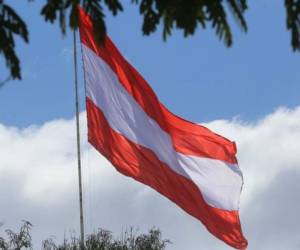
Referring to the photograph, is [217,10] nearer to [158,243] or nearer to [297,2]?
[297,2]

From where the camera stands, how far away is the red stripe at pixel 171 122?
66.0 feet

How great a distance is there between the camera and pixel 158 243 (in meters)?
41.3

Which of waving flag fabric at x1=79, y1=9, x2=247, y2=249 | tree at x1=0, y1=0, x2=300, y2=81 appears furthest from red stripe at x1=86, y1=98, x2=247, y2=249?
tree at x1=0, y1=0, x2=300, y2=81

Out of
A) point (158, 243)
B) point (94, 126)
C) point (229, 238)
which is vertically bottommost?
point (229, 238)

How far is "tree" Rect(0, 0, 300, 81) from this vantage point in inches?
181

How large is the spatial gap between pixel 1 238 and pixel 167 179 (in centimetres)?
2211

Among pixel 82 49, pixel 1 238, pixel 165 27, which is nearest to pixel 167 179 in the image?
pixel 82 49

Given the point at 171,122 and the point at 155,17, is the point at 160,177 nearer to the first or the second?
the point at 171,122

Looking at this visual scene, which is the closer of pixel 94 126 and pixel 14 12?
pixel 14 12

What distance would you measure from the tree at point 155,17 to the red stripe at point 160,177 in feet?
46.8

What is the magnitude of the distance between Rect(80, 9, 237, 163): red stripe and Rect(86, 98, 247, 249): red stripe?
91 centimetres

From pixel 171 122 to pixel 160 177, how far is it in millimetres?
1662

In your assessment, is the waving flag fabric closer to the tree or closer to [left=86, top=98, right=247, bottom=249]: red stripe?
[left=86, top=98, right=247, bottom=249]: red stripe

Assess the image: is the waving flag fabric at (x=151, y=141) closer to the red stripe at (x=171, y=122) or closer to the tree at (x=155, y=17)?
the red stripe at (x=171, y=122)
